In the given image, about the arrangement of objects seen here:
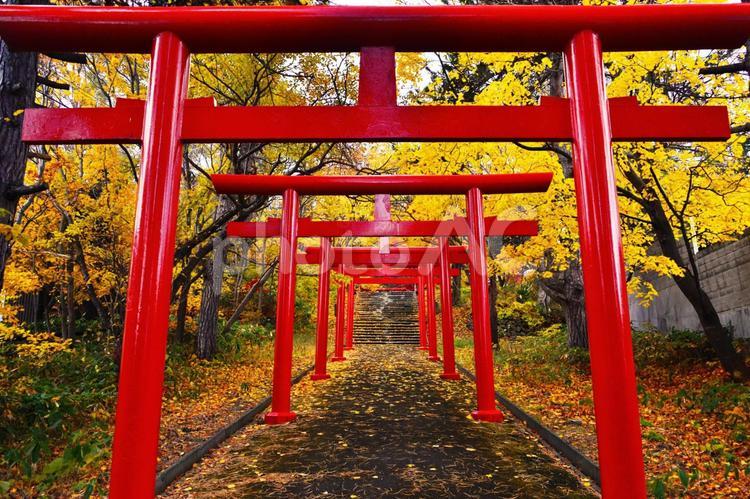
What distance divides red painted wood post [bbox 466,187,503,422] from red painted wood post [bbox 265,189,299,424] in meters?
2.99

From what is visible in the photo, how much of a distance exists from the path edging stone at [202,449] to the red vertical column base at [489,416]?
3.67 metres

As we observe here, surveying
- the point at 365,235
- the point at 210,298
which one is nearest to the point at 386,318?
the point at 210,298

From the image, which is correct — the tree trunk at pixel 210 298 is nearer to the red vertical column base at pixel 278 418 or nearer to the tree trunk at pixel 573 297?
the red vertical column base at pixel 278 418

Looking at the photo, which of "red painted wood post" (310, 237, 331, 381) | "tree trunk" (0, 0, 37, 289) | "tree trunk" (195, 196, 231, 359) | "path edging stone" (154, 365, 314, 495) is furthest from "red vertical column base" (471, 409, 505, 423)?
"tree trunk" (195, 196, 231, 359)

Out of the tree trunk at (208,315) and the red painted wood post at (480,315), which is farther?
the tree trunk at (208,315)

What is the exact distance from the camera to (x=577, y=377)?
930 centimetres

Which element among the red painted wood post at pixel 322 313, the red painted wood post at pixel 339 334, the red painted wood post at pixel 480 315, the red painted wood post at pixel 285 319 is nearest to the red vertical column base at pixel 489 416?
the red painted wood post at pixel 480 315

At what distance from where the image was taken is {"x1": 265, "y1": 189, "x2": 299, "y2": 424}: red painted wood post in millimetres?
7078

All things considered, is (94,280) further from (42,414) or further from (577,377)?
(577,377)

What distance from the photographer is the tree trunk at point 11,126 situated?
4293 mm

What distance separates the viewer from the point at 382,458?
5.18m

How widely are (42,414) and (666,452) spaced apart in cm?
767

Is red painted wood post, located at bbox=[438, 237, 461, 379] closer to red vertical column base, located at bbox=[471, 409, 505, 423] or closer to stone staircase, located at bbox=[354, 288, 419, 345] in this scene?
red vertical column base, located at bbox=[471, 409, 505, 423]

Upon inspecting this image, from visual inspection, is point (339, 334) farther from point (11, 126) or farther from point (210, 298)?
point (11, 126)
